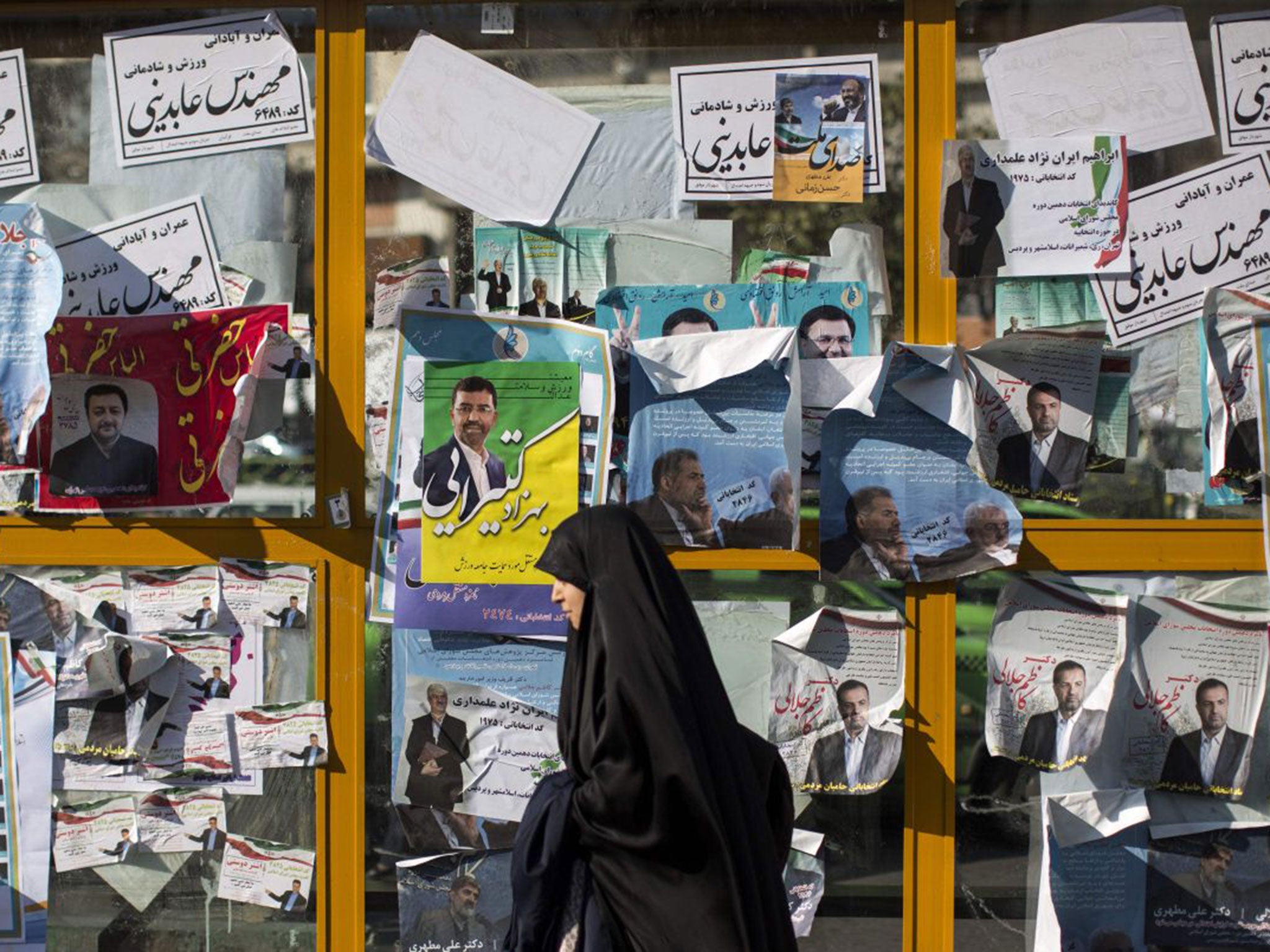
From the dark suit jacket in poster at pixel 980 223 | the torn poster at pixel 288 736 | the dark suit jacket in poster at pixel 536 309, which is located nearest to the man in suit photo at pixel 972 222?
the dark suit jacket in poster at pixel 980 223

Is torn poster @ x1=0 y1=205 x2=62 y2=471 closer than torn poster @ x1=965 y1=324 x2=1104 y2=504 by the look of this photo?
Yes

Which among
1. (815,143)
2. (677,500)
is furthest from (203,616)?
(815,143)

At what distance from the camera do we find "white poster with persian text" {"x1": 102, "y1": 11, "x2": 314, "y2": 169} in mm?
3840

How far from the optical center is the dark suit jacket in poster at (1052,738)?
3758mm

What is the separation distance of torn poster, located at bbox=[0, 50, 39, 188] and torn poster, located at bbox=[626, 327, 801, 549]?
1.78 meters

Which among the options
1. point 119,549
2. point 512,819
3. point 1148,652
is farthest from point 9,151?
point 1148,652

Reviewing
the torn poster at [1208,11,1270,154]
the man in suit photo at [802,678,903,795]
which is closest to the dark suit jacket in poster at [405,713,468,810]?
the man in suit photo at [802,678,903,795]

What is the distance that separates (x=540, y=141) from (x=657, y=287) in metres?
0.51

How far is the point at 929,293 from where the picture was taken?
379 cm

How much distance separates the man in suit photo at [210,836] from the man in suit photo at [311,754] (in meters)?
0.29

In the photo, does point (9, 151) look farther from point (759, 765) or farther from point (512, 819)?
point (759, 765)

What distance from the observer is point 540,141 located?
12.6ft

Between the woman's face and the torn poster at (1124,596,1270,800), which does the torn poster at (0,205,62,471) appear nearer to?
the woman's face

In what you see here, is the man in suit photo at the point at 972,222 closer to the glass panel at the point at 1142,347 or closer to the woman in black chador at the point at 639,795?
the glass panel at the point at 1142,347
